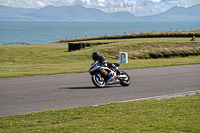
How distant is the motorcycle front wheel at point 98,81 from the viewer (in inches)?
529

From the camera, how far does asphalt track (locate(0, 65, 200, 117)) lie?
1020 centimetres

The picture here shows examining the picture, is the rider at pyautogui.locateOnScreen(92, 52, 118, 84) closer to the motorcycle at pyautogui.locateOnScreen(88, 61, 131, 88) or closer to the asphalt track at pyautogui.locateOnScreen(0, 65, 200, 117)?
the motorcycle at pyautogui.locateOnScreen(88, 61, 131, 88)

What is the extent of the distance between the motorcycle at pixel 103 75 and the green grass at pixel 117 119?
397cm

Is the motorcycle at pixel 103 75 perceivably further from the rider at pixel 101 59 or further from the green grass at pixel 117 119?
the green grass at pixel 117 119

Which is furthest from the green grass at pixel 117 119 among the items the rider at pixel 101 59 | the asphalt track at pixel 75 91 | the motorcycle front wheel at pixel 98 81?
the rider at pixel 101 59

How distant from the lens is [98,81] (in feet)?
44.6

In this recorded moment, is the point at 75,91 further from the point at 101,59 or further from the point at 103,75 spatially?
the point at 101,59

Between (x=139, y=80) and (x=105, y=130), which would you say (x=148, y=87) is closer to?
(x=139, y=80)

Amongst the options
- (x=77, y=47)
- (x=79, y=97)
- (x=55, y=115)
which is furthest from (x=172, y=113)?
(x=77, y=47)

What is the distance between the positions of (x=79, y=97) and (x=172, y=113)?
Answer: 169 inches

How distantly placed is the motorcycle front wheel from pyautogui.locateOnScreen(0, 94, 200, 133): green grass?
12.9 ft

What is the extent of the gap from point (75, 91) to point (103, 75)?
1.60 meters

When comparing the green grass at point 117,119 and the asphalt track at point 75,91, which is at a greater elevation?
the green grass at point 117,119

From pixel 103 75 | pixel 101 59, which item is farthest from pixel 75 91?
pixel 101 59
